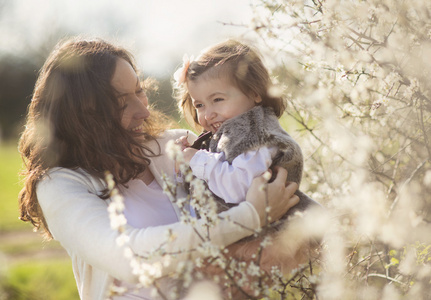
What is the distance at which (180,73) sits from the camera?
2574 mm

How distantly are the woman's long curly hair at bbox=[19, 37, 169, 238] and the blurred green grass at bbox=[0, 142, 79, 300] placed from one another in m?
0.34

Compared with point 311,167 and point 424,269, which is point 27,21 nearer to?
point 311,167

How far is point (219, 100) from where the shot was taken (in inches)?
95.4

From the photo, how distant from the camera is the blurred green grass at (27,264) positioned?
16.7 feet

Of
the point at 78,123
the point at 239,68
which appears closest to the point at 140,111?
the point at 78,123

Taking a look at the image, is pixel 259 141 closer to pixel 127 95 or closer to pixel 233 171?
pixel 233 171

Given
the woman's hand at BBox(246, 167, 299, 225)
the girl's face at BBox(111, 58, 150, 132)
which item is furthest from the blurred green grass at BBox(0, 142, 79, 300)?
the woman's hand at BBox(246, 167, 299, 225)

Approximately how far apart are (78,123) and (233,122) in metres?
0.74

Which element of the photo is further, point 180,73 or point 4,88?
point 4,88

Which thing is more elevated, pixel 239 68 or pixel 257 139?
pixel 239 68

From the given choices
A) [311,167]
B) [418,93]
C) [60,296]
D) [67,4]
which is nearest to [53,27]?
[67,4]

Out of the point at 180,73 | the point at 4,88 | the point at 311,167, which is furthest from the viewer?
the point at 4,88

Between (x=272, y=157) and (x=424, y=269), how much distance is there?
0.77 m

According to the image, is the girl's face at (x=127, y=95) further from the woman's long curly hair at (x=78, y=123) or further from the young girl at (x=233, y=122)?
the young girl at (x=233, y=122)
